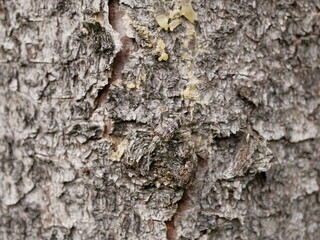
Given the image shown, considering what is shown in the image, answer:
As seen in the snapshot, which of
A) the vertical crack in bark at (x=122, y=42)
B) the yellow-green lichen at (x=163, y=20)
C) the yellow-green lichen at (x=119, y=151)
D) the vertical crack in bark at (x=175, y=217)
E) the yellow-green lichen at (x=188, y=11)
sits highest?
the yellow-green lichen at (x=188, y=11)

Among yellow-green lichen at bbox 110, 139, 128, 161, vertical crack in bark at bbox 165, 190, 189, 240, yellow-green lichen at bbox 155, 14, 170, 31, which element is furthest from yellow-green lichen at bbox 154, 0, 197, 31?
vertical crack in bark at bbox 165, 190, 189, 240

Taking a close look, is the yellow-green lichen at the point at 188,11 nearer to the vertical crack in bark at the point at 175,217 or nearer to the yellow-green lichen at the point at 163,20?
the yellow-green lichen at the point at 163,20

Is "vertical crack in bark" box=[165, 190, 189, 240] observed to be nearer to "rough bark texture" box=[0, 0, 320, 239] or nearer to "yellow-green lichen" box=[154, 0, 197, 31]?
"rough bark texture" box=[0, 0, 320, 239]

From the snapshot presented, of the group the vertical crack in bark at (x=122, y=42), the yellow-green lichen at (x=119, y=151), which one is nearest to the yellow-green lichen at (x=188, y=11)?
the vertical crack in bark at (x=122, y=42)

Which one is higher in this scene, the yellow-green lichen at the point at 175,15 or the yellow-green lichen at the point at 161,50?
the yellow-green lichen at the point at 175,15

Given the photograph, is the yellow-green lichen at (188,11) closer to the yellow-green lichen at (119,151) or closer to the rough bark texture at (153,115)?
the rough bark texture at (153,115)

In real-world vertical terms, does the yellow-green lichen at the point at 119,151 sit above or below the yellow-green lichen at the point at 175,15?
below

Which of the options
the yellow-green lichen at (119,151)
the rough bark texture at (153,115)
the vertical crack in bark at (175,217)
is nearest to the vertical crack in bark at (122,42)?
the rough bark texture at (153,115)

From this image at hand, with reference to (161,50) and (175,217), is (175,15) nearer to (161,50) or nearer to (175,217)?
(161,50)

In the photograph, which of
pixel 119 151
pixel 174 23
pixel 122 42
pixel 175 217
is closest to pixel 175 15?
pixel 174 23

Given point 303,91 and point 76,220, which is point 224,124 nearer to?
point 303,91
